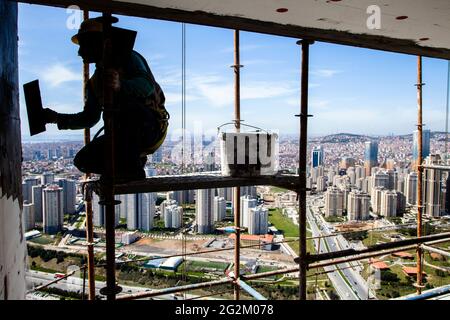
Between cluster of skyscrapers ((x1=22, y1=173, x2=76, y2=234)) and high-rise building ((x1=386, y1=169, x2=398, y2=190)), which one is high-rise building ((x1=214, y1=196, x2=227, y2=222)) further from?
high-rise building ((x1=386, y1=169, x2=398, y2=190))

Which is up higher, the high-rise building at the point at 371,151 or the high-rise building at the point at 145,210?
the high-rise building at the point at 371,151

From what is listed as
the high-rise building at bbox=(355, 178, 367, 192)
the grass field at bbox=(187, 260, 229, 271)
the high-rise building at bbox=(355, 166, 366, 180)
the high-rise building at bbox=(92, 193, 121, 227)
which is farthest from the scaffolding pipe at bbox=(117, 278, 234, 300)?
the high-rise building at bbox=(355, 166, 366, 180)

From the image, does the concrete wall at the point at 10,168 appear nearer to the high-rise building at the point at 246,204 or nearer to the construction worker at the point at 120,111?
the construction worker at the point at 120,111

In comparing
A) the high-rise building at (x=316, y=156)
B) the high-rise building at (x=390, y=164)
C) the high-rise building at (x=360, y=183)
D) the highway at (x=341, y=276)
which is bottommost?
the highway at (x=341, y=276)

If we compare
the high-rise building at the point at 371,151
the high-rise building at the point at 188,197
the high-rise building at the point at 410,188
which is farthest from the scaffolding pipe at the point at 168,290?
the high-rise building at the point at 410,188
